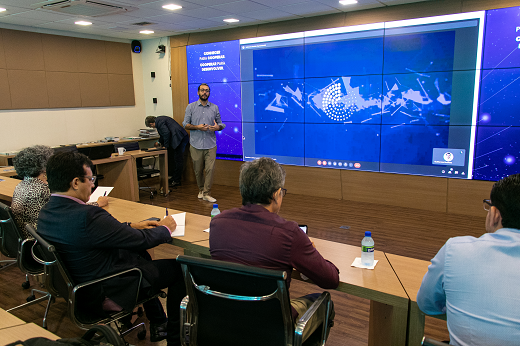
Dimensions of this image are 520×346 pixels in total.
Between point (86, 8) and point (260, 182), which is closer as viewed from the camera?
point (260, 182)

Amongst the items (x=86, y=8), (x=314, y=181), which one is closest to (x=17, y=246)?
(x=86, y=8)

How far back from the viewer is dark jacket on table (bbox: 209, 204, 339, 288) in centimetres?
155

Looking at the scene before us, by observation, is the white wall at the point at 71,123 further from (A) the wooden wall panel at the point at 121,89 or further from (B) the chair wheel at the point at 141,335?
(B) the chair wheel at the point at 141,335

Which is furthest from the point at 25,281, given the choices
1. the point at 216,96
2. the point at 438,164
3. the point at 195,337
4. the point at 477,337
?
the point at 438,164

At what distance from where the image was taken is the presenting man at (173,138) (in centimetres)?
707

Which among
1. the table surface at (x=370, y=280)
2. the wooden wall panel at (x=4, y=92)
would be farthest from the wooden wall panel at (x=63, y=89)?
the table surface at (x=370, y=280)

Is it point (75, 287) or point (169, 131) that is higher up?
point (169, 131)

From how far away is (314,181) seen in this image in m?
6.25

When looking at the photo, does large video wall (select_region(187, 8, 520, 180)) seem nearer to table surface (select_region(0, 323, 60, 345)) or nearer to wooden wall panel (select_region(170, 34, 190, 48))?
wooden wall panel (select_region(170, 34, 190, 48))

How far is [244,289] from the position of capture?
141cm

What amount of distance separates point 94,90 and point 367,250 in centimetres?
690

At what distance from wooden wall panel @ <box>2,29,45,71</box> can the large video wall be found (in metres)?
2.71

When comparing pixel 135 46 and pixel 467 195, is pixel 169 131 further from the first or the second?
pixel 467 195

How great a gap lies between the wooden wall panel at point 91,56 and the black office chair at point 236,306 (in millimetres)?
6821
